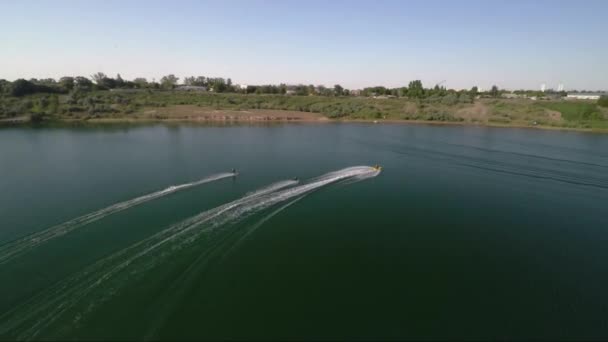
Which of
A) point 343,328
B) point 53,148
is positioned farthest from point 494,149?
point 53,148

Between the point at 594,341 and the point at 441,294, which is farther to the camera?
the point at 441,294

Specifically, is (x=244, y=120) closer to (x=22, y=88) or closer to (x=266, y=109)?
(x=266, y=109)

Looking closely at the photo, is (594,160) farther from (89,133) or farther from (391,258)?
(89,133)

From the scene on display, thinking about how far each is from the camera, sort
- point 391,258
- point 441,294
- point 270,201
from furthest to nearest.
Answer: point 270,201 < point 391,258 < point 441,294

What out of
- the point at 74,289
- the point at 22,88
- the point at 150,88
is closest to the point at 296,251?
the point at 74,289

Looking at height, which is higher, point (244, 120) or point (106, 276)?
point (244, 120)

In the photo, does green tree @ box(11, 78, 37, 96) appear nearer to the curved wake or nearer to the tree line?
the tree line

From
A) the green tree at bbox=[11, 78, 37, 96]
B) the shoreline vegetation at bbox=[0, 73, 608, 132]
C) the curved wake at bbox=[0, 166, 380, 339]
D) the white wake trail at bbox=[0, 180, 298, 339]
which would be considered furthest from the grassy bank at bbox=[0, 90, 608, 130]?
the white wake trail at bbox=[0, 180, 298, 339]
